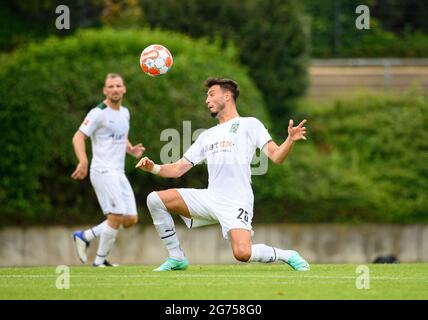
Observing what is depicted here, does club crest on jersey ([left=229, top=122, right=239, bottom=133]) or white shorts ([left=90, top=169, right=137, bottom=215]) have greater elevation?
club crest on jersey ([left=229, top=122, right=239, bottom=133])

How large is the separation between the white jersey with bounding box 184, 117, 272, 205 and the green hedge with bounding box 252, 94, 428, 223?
12.7 meters

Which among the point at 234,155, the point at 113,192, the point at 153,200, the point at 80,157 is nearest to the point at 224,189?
the point at 234,155

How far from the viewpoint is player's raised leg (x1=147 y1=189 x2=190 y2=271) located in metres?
14.6

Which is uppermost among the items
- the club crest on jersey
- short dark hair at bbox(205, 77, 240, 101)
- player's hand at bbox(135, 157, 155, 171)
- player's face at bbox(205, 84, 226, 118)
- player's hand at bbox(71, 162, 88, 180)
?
short dark hair at bbox(205, 77, 240, 101)

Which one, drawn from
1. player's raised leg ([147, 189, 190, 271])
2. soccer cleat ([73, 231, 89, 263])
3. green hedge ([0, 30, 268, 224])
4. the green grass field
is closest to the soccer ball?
player's raised leg ([147, 189, 190, 271])

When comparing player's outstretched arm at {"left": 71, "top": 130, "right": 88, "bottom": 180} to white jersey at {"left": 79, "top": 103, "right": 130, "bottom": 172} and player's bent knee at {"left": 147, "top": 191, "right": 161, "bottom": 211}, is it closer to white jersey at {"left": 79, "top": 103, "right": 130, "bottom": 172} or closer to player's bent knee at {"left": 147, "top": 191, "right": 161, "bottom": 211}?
white jersey at {"left": 79, "top": 103, "right": 130, "bottom": 172}

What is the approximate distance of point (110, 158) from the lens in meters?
18.0

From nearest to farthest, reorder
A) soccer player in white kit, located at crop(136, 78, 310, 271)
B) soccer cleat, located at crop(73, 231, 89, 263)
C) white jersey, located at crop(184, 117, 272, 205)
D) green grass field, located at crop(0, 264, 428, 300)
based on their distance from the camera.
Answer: green grass field, located at crop(0, 264, 428, 300)
soccer player in white kit, located at crop(136, 78, 310, 271)
white jersey, located at crop(184, 117, 272, 205)
soccer cleat, located at crop(73, 231, 89, 263)

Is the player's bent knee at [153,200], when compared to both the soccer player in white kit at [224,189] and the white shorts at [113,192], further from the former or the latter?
the white shorts at [113,192]

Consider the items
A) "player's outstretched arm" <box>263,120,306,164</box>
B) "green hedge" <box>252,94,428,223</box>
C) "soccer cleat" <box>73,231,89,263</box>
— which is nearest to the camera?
"player's outstretched arm" <box>263,120,306,164</box>

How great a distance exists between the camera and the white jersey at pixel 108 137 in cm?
1788

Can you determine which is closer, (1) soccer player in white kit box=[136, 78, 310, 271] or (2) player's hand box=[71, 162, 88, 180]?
(1) soccer player in white kit box=[136, 78, 310, 271]

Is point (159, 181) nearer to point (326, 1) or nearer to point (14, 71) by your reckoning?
point (14, 71)
